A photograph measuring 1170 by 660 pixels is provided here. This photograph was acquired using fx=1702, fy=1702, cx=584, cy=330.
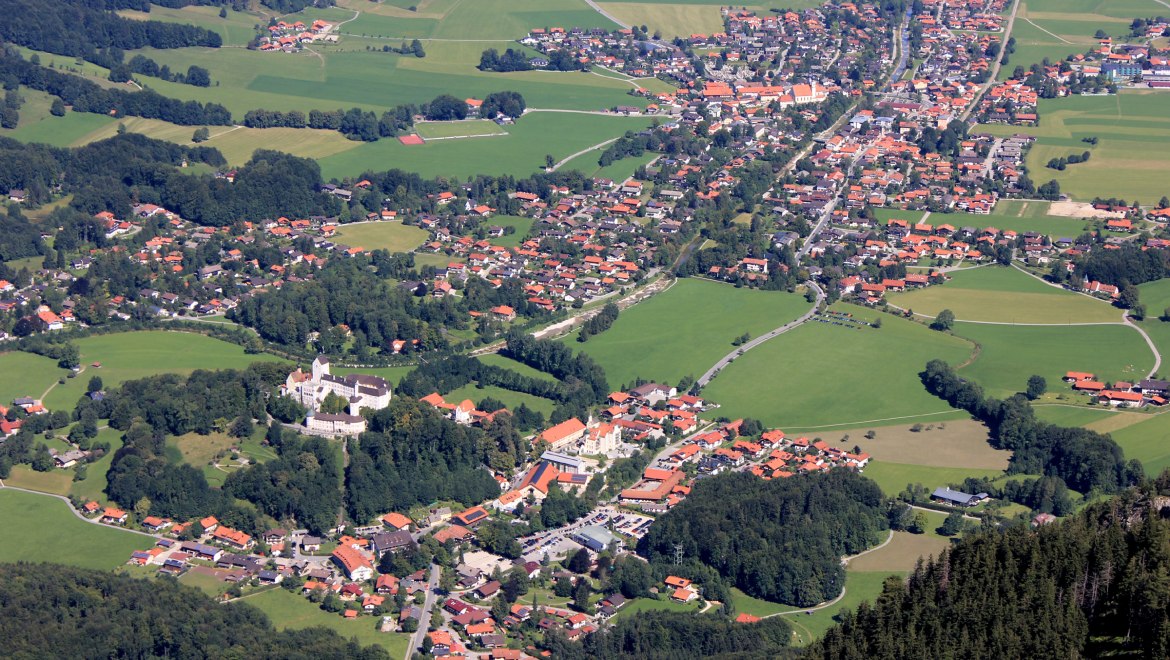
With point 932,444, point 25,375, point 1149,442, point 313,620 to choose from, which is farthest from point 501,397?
point 1149,442

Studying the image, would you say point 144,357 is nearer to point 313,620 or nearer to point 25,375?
point 25,375

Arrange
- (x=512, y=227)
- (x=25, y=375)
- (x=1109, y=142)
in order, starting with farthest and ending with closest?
(x=1109, y=142), (x=512, y=227), (x=25, y=375)

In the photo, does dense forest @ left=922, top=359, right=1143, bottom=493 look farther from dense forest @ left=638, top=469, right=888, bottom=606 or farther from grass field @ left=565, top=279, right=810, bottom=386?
grass field @ left=565, top=279, right=810, bottom=386

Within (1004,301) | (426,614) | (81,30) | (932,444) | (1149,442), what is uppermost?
(1149,442)

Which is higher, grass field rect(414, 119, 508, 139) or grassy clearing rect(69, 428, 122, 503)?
grass field rect(414, 119, 508, 139)

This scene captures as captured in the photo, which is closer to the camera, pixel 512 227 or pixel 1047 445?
pixel 1047 445

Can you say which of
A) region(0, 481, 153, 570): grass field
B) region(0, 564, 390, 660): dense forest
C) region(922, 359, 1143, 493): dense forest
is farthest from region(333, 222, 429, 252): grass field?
region(0, 564, 390, 660): dense forest

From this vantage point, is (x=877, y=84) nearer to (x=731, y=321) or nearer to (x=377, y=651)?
(x=731, y=321)
